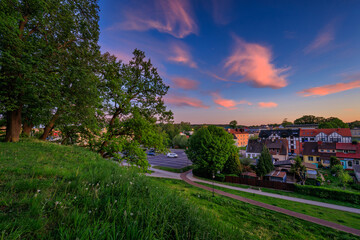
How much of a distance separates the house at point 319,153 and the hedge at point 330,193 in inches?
922

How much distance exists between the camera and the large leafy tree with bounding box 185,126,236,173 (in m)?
25.6

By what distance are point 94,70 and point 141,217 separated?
13.2 m

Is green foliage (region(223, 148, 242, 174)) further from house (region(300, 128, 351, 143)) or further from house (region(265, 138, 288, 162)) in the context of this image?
house (region(300, 128, 351, 143))

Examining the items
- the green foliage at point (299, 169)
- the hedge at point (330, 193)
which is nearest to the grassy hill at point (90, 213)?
the hedge at point (330, 193)

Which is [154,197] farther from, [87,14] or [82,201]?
[87,14]

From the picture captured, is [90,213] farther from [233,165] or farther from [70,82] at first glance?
[233,165]

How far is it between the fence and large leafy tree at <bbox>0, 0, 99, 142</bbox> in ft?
92.3

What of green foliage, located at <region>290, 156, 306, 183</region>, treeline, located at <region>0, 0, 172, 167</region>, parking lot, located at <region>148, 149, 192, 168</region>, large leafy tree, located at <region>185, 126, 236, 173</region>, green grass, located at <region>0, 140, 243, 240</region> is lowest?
parking lot, located at <region>148, 149, 192, 168</region>

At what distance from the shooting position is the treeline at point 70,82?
24.4 ft

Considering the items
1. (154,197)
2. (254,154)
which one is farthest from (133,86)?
(254,154)

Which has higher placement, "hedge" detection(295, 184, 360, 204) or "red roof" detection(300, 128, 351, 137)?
"red roof" detection(300, 128, 351, 137)

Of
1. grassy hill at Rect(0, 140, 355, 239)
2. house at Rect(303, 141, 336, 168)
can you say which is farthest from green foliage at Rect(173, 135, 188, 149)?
grassy hill at Rect(0, 140, 355, 239)

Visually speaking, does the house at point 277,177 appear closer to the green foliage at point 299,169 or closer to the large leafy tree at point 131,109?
the green foliage at point 299,169

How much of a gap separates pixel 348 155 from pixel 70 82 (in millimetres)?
59105
